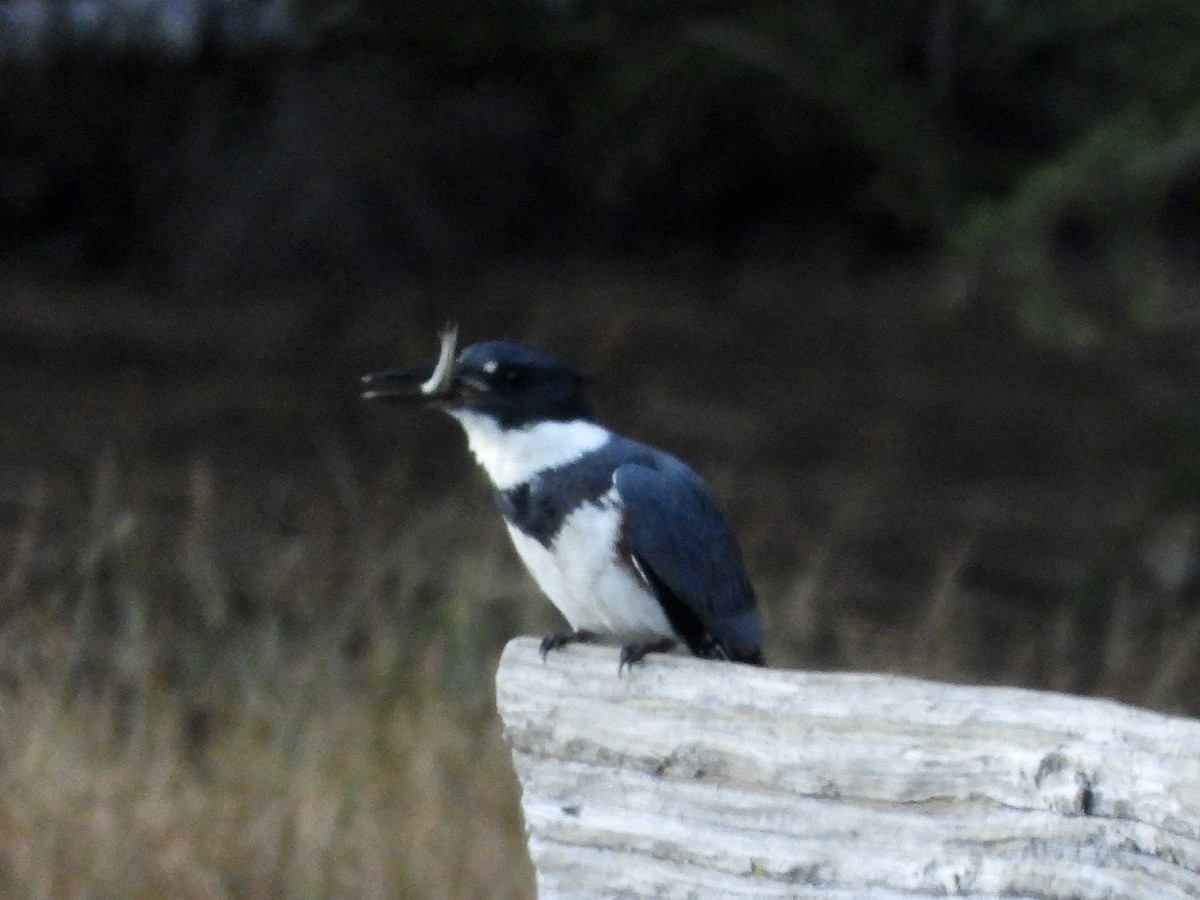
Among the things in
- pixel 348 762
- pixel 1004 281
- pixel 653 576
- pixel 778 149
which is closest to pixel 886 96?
pixel 1004 281

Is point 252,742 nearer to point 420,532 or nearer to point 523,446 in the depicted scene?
point 420,532

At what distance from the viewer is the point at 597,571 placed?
11.1ft

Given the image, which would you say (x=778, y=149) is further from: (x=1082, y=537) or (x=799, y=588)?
(x=799, y=588)

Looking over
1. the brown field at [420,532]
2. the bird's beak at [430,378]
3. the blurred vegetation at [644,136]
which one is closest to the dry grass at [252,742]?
the brown field at [420,532]

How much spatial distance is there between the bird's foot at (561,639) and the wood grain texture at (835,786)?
0.17 ft

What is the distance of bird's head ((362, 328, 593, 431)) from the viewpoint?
3.43 metres

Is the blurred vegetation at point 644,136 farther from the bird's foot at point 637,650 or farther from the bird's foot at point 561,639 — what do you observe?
the bird's foot at point 637,650

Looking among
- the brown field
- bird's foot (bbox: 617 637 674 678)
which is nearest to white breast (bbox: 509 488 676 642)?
bird's foot (bbox: 617 637 674 678)

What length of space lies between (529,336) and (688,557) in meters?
5.43

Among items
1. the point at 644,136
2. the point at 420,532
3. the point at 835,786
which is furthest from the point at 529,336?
the point at 835,786

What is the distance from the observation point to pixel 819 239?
1179 centimetres

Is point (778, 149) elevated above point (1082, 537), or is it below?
above

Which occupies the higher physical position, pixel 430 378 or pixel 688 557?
pixel 430 378

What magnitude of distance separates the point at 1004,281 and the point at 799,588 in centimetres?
97
